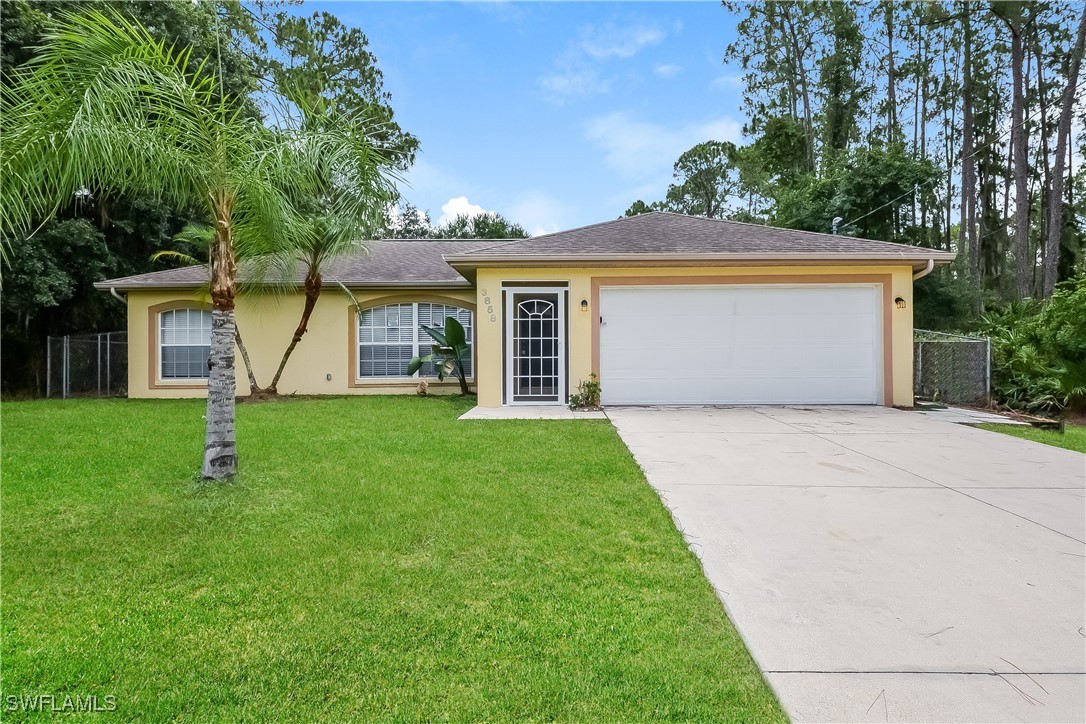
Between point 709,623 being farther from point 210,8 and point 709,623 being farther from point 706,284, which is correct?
point 210,8

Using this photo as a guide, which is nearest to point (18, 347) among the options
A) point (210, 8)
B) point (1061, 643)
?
point (210, 8)

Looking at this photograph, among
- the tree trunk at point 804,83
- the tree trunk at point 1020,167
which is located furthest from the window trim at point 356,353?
the tree trunk at point 1020,167

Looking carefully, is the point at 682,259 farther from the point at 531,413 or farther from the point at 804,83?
the point at 804,83

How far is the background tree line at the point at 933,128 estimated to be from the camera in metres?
16.6

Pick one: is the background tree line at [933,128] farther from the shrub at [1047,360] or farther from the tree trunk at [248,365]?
the tree trunk at [248,365]

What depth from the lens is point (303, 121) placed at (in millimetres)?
4965

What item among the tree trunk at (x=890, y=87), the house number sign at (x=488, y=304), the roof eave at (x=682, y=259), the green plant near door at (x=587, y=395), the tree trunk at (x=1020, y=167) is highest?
the tree trunk at (x=890, y=87)

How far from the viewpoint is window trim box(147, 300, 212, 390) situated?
12.0 m

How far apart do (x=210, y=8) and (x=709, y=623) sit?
18.9 metres

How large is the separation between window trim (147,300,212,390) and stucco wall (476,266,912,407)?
7331 millimetres

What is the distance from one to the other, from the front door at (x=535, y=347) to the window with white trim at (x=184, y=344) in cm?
784

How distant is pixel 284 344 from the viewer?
12.0 metres

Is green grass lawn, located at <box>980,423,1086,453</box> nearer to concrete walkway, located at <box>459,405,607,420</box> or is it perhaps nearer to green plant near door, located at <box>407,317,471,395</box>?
concrete walkway, located at <box>459,405,607,420</box>

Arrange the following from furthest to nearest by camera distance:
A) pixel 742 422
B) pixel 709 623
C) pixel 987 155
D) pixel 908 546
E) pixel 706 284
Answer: pixel 987 155 → pixel 706 284 → pixel 742 422 → pixel 908 546 → pixel 709 623
